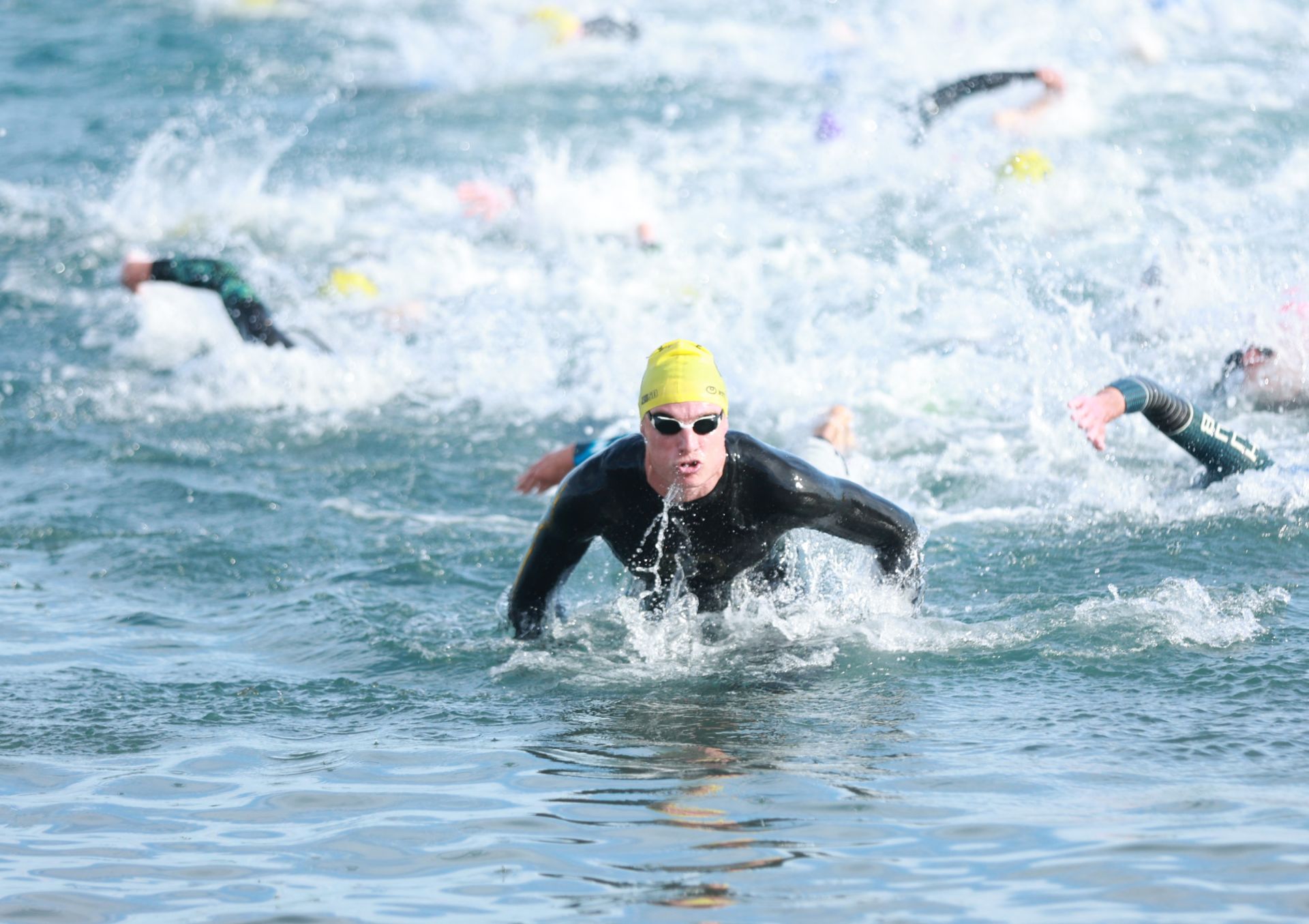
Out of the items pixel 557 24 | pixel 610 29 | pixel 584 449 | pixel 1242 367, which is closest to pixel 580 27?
pixel 557 24

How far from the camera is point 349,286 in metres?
13.4

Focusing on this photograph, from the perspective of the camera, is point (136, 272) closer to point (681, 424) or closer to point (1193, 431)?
point (681, 424)

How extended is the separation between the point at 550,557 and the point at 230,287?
538cm

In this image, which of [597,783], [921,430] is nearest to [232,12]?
[921,430]

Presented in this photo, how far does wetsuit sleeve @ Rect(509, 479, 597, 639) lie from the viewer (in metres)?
6.33

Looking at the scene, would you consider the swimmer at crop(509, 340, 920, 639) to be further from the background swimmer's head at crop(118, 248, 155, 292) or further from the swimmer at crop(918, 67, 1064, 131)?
the swimmer at crop(918, 67, 1064, 131)

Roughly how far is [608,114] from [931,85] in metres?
3.96

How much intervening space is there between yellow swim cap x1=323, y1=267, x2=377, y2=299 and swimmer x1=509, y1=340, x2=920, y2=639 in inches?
283

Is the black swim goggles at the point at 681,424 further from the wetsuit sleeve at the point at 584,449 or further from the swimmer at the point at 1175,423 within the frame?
the swimmer at the point at 1175,423

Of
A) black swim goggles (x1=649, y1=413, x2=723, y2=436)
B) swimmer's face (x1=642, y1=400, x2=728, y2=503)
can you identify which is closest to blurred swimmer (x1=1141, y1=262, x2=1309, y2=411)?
swimmer's face (x1=642, y1=400, x2=728, y2=503)

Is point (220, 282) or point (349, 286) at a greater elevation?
point (349, 286)

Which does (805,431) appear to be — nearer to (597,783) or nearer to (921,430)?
(921,430)

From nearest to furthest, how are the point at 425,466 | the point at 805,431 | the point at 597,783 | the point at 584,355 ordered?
the point at 597,783
the point at 805,431
the point at 425,466
the point at 584,355

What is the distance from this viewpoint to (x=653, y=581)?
6.79 metres
